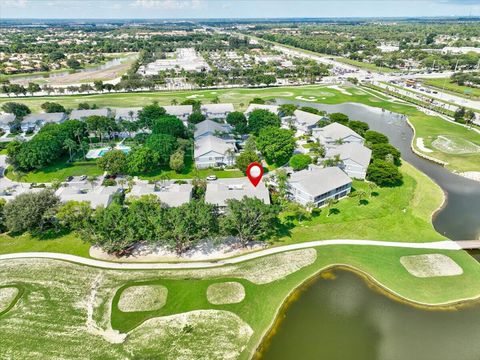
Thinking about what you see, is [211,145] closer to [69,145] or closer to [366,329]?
[69,145]

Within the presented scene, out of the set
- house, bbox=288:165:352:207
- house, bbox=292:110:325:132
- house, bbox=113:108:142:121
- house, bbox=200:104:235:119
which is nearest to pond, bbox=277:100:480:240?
house, bbox=288:165:352:207

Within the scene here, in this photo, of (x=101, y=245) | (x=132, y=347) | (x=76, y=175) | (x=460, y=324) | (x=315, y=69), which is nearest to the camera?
(x=132, y=347)

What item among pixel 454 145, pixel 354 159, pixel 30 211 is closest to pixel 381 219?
pixel 354 159

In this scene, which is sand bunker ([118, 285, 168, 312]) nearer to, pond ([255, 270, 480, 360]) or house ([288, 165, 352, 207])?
pond ([255, 270, 480, 360])

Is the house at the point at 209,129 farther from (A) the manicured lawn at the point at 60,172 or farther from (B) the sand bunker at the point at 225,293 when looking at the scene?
(B) the sand bunker at the point at 225,293

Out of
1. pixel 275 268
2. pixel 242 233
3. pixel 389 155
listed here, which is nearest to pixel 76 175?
pixel 242 233

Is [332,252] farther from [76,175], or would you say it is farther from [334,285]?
[76,175]
